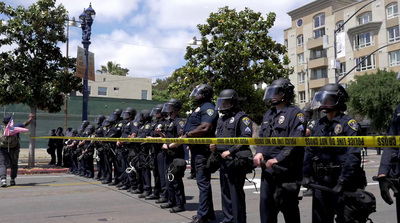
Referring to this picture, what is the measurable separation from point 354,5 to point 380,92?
1304 cm

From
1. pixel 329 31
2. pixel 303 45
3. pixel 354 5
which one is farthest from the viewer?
pixel 303 45

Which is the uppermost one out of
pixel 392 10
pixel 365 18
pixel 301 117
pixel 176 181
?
pixel 365 18

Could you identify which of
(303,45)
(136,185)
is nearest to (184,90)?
(136,185)

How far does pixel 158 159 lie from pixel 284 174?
158 inches

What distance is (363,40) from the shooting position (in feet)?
143

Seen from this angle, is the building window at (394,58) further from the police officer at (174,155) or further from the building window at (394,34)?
the police officer at (174,155)

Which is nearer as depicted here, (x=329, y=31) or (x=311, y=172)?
(x=311, y=172)

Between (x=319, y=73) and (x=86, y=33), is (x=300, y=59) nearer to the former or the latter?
(x=319, y=73)

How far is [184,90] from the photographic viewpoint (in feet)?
72.2

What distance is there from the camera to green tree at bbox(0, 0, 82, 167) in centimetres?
1491

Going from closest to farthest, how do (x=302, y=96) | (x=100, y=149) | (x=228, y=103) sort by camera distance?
1. (x=228, y=103)
2. (x=100, y=149)
3. (x=302, y=96)

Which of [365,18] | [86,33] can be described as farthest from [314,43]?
[86,33]

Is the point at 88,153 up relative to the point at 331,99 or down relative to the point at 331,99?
down

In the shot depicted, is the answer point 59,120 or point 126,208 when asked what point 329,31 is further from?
point 126,208
